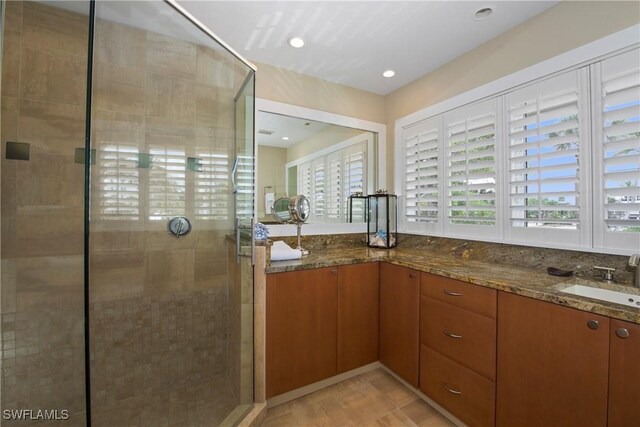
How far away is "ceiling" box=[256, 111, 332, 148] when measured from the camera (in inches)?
89.3

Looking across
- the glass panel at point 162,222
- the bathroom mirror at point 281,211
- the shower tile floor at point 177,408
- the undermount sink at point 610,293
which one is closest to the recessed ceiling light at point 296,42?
the glass panel at point 162,222

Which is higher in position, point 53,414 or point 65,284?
point 65,284

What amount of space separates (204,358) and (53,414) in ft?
2.56

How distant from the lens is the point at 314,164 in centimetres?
265

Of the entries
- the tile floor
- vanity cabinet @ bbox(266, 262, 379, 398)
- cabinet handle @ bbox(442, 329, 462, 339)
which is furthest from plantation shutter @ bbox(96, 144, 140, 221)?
cabinet handle @ bbox(442, 329, 462, 339)

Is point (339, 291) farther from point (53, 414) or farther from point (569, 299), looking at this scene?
point (53, 414)

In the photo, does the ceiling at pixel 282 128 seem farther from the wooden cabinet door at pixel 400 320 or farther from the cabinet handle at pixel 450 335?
A: the cabinet handle at pixel 450 335

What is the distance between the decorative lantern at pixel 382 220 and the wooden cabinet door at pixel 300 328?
0.80 m

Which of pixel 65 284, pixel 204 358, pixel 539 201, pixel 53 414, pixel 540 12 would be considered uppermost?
pixel 540 12

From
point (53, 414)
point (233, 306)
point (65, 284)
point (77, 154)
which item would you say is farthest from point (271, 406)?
point (77, 154)

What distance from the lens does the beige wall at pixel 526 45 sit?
1.40 m

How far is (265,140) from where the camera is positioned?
231 centimetres

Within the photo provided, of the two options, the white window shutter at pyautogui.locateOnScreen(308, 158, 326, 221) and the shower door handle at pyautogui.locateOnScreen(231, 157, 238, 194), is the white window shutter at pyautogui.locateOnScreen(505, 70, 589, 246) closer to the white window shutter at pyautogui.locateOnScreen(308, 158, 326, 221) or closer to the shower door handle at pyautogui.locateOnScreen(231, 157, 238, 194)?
the white window shutter at pyautogui.locateOnScreen(308, 158, 326, 221)

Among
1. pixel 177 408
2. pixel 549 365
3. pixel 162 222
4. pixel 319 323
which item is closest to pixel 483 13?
pixel 549 365
